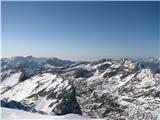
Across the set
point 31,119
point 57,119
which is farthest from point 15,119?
point 57,119

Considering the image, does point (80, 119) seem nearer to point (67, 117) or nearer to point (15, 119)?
point (67, 117)

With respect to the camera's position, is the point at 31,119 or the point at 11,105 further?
the point at 11,105

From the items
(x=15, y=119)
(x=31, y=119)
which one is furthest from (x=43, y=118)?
(x=15, y=119)

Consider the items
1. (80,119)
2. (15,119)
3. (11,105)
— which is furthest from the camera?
(11,105)

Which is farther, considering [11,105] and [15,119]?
[11,105]

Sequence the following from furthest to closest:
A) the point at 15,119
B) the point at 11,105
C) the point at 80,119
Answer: the point at 11,105 < the point at 80,119 < the point at 15,119

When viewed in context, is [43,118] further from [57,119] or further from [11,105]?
[11,105]

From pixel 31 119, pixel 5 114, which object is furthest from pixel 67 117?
pixel 5 114

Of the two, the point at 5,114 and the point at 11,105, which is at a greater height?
the point at 5,114

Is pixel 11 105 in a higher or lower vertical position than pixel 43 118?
lower
